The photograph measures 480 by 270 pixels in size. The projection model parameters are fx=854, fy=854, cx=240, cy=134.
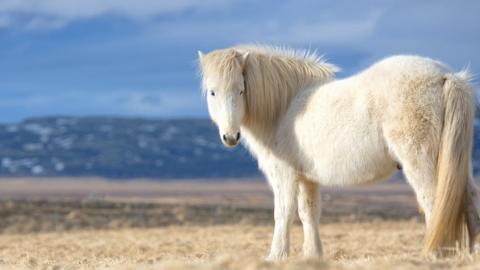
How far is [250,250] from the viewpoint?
48.0 feet

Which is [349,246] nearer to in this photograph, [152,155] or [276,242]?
[276,242]

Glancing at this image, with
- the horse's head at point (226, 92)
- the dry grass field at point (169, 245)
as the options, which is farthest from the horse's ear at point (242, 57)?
the dry grass field at point (169, 245)

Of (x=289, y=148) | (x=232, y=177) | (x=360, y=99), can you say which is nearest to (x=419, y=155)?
(x=360, y=99)

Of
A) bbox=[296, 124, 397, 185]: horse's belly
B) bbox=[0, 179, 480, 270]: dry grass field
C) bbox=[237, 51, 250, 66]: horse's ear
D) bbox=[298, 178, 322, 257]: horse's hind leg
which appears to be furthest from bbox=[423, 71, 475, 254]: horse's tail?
bbox=[237, 51, 250, 66]: horse's ear

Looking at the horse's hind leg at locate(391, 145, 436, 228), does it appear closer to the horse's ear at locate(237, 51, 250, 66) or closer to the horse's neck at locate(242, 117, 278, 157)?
the horse's neck at locate(242, 117, 278, 157)

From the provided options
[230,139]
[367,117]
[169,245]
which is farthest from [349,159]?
[169,245]

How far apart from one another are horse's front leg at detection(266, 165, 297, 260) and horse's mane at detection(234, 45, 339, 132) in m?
0.69

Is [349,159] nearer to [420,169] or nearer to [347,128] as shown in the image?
[347,128]

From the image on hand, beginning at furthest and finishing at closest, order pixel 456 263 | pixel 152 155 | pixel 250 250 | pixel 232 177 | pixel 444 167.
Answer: pixel 152 155 → pixel 232 177 → pixel 250 250 → pixel 444 167 → pixel 456 263

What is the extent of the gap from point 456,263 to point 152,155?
621ft

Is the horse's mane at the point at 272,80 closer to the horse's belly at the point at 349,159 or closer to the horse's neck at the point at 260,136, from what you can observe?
the horse's neck at the point at 260,136

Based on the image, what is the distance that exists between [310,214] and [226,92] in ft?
5.91

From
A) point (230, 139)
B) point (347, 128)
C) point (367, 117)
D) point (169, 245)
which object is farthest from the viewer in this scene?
point (169, 245)

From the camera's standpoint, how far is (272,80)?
396 inches
